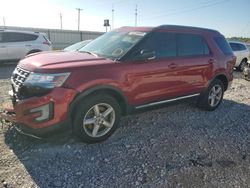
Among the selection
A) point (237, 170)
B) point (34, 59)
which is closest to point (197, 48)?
point (237, 170)

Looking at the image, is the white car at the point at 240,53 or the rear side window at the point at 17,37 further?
the white car at the point at 240,53

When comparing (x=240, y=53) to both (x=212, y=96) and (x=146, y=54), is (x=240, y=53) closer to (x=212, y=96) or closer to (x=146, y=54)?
(x=212, y=96)

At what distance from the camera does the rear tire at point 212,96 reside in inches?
242

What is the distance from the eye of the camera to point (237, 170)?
3840 millimetres

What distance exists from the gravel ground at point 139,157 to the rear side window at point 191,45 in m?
1.38

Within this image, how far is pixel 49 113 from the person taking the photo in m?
3.75

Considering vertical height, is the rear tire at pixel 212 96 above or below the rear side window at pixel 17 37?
below

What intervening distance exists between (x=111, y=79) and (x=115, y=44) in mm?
983

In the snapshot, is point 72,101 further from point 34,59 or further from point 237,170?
point 237,170

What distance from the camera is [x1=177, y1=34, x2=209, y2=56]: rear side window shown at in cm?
545

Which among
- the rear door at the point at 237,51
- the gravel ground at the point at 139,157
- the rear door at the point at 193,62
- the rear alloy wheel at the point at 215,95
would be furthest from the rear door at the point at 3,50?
the rear door at the point at 237,51

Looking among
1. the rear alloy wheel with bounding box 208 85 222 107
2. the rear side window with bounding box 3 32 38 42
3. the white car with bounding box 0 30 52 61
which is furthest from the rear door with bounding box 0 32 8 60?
the rear alloy wheel with bounding box 208 85 222 107

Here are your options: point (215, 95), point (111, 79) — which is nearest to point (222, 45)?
point (215, 95)

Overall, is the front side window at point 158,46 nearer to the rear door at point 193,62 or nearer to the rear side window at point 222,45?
the rear door at point 193,62
